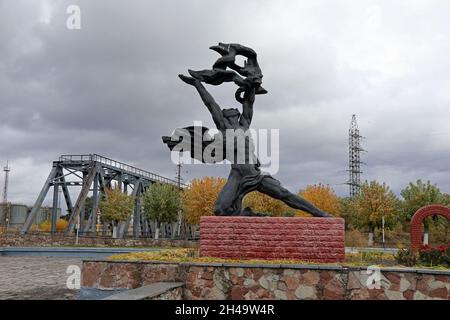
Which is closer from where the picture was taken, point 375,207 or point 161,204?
point 375,207

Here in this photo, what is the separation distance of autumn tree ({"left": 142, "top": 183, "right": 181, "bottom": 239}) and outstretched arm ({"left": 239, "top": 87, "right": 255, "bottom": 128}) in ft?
79.7

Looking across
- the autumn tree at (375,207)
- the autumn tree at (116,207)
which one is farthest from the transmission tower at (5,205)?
the autumn tree at (375,207)

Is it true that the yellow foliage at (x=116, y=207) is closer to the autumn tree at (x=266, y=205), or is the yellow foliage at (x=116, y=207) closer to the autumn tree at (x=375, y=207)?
the autumn tree at (x=266, y=205)

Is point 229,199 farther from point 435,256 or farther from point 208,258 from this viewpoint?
point 435,256

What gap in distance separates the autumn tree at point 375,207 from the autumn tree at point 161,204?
534 inches

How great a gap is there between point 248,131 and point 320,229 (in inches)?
115

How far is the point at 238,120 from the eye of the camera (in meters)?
11.0

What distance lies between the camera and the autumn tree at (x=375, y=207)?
105 ft

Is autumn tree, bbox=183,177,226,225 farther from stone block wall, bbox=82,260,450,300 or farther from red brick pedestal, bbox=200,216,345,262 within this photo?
stone block wall, bbox=82,260,450,300

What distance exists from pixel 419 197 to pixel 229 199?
26.3 metres

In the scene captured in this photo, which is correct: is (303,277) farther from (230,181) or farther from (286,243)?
(230,181)

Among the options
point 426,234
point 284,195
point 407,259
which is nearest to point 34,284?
point 284,195

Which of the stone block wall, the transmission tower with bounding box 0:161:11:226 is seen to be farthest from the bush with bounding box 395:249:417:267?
the transmission tower with bounding box 0:161:11:226
